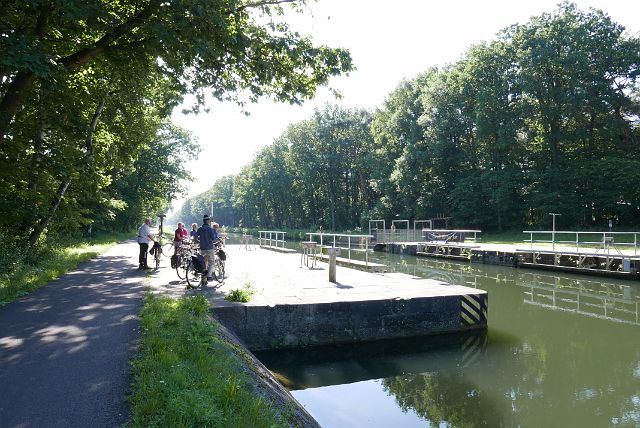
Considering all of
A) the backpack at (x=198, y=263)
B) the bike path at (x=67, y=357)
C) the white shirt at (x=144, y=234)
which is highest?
the white shirt at (x=144, y=234)

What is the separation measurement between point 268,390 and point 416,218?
163 feet

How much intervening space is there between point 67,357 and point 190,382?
6.71 feet

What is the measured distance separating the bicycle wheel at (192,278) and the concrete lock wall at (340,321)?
3.00 meters

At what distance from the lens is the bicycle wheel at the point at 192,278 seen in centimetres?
1166

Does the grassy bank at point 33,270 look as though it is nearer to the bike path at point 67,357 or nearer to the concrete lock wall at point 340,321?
the bike path at point 67,357

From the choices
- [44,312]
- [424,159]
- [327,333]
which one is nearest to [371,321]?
[327,333]

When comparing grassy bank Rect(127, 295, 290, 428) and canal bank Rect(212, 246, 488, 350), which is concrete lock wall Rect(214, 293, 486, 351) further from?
grassy bank Rect(127, 295, 290, 428)

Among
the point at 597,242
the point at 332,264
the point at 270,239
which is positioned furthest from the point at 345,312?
the point at 270,239

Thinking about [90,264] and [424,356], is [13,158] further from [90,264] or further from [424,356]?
[424,356]

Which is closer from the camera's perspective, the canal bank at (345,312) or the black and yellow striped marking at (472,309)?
the canal bank at (345,312)

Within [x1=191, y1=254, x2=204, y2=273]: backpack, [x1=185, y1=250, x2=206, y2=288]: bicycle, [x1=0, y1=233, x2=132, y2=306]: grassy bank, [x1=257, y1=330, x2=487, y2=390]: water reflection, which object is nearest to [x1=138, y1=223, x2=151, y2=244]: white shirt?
[x1=0, y1=233, x2=132, y2=306]: grassy bank

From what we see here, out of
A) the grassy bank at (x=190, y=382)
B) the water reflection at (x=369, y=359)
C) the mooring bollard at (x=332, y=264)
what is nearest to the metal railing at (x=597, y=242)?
the mooring bollard at (x=332, y=264)

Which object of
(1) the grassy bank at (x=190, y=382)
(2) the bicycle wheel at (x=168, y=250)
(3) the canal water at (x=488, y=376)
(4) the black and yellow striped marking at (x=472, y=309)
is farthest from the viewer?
(2) the bicycle wheel at (x=168, y=250)

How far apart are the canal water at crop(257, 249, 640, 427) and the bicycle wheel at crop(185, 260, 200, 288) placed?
11.0 feet
